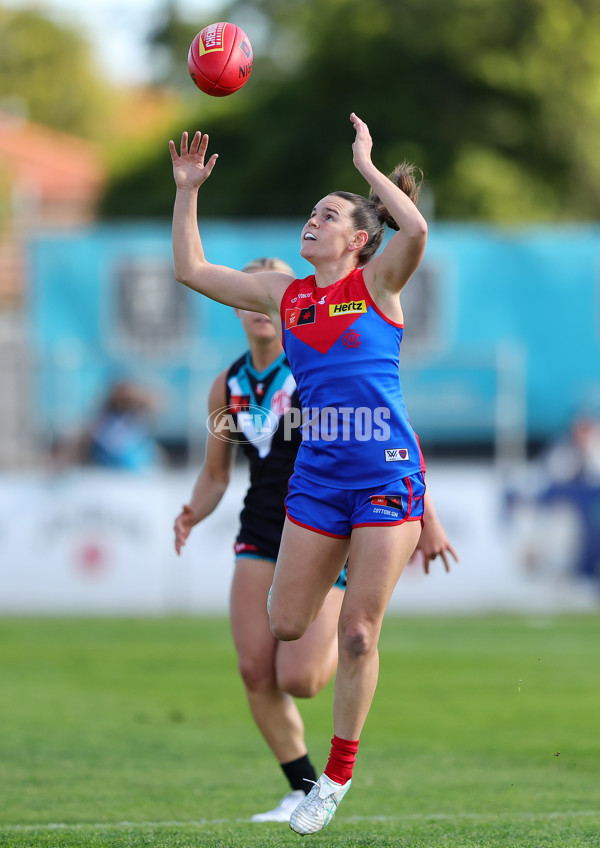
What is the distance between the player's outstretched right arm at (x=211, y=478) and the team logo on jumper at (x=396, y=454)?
1456 mm

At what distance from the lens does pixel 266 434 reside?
6.28 m

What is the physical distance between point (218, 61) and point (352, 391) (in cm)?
166

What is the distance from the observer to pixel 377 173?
5082mm

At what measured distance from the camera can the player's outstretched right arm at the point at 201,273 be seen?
5430mm

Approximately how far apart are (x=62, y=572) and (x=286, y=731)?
8.48 metres

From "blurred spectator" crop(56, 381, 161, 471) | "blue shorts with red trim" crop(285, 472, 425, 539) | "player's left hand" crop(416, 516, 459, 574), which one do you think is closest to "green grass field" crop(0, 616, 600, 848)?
"player's left hand" crop(416, 516, 459, 574)

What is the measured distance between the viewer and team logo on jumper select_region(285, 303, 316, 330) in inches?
205

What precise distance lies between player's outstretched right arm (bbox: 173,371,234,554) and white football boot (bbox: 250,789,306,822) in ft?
4.24

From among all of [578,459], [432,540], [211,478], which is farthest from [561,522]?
[432,540]

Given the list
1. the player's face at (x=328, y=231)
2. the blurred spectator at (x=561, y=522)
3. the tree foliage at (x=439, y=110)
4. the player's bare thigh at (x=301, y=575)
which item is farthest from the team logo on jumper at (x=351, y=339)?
the tree foliage at (x=439, y=110)

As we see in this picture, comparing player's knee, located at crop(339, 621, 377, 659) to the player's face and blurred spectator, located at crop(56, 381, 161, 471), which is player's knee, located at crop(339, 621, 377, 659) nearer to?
the player's face

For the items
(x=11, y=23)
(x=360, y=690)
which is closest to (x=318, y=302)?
(x=360, y=690)

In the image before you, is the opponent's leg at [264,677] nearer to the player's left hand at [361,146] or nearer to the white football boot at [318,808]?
the white football boot at [318,808]

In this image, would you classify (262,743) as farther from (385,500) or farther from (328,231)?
(328,231)
